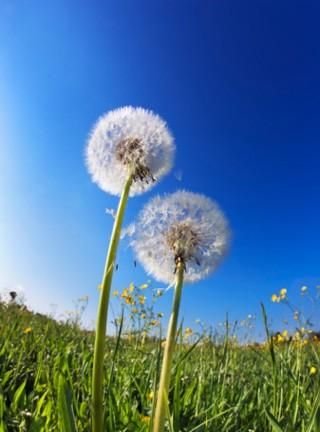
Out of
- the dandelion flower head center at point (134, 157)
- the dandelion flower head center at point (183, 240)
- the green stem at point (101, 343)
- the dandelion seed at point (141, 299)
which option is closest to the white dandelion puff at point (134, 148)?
the dandelion flower head center at point (134, 157)

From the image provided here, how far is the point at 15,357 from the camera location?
11.6 feet

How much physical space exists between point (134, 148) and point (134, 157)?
0.06 metres

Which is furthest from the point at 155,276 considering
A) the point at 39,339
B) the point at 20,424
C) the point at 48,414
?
the point at 39,339

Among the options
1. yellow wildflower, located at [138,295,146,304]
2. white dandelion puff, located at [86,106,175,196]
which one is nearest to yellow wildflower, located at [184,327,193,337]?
yellow wildflower, located at [138,295,146,304]

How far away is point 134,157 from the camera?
1761mm

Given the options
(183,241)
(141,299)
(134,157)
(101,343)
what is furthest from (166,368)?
(141,299)

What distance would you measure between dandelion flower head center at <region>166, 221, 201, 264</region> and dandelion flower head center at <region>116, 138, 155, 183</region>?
0.24 m

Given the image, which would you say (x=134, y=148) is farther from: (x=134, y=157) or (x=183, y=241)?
(x=183, y=241)

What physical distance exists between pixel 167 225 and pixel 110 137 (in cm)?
45

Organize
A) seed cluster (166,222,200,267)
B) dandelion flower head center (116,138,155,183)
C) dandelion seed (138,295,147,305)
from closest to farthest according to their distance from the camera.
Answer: seed cluster (166,222,200,267), dandelion flower head center (116,138,155,183), dandelion seed (138,295,147,305)

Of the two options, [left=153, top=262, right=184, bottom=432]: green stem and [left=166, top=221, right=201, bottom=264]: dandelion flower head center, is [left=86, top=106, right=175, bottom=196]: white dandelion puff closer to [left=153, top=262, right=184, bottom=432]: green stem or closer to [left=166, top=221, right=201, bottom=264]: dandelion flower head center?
[left=166, top=221, right=201, bottom=264]: dandelion flower head center

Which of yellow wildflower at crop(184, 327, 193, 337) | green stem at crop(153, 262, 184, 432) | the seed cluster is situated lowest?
green stem at crop(153, 262, 184, 432)

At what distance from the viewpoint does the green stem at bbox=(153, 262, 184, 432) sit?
127cm

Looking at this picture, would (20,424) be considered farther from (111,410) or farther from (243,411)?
(243,411)
